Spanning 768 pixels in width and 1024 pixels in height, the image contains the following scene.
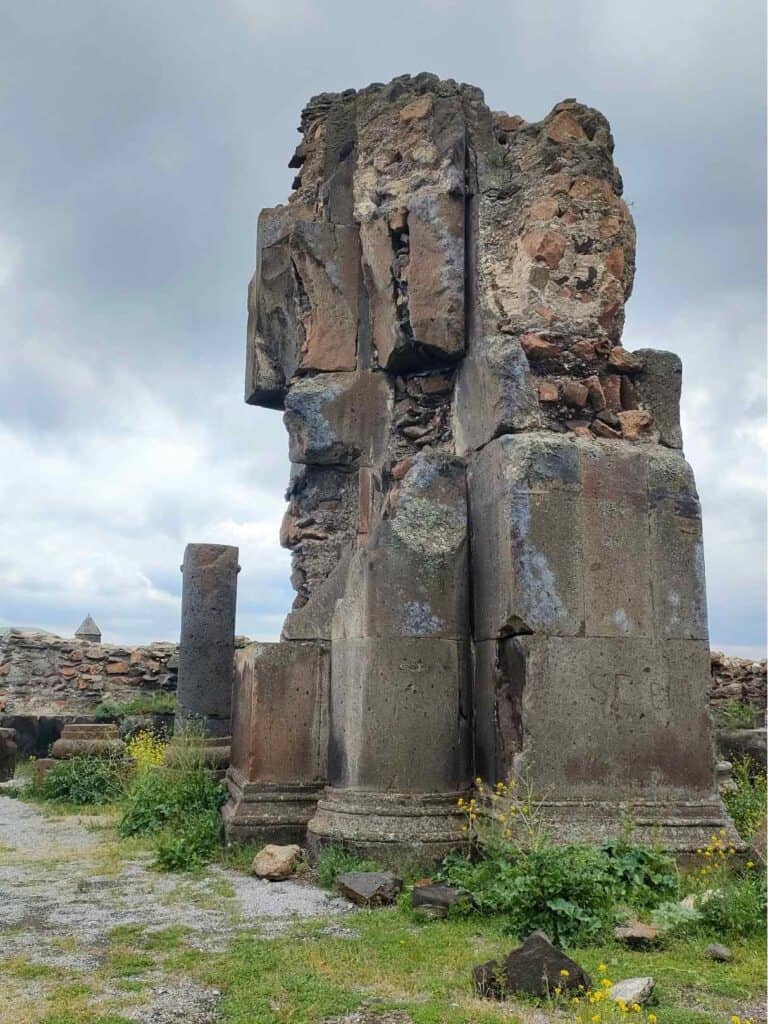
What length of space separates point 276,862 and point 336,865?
40cm

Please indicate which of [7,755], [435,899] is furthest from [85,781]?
[435,899]

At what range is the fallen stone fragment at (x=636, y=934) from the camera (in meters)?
3.73

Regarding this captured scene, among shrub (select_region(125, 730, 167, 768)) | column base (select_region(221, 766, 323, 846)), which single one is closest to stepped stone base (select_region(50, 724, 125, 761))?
shrub (select_region(125, 730, 167, 768))

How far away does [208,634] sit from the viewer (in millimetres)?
10008

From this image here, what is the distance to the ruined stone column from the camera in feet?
32.1

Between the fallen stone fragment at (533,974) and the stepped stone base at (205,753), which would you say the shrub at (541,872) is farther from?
the stepped stone base at (205,753)

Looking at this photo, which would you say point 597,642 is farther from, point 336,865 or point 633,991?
point 633,991

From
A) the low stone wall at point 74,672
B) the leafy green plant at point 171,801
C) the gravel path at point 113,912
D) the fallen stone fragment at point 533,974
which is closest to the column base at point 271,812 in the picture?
the gravel path at point 113,912

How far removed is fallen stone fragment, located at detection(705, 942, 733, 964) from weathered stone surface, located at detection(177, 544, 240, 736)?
6708 millimetres

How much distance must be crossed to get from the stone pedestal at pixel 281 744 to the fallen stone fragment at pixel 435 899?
166cm

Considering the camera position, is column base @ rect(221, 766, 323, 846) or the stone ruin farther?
column base @ rect(221, 766, 323, 846)

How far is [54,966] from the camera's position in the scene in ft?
11.6

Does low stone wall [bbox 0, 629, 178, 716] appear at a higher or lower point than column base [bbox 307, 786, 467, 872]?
higher

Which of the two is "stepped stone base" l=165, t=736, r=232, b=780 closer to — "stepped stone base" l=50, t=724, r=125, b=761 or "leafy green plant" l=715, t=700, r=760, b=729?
"stepped stone base" l=50, t=724, r=125, b=761
